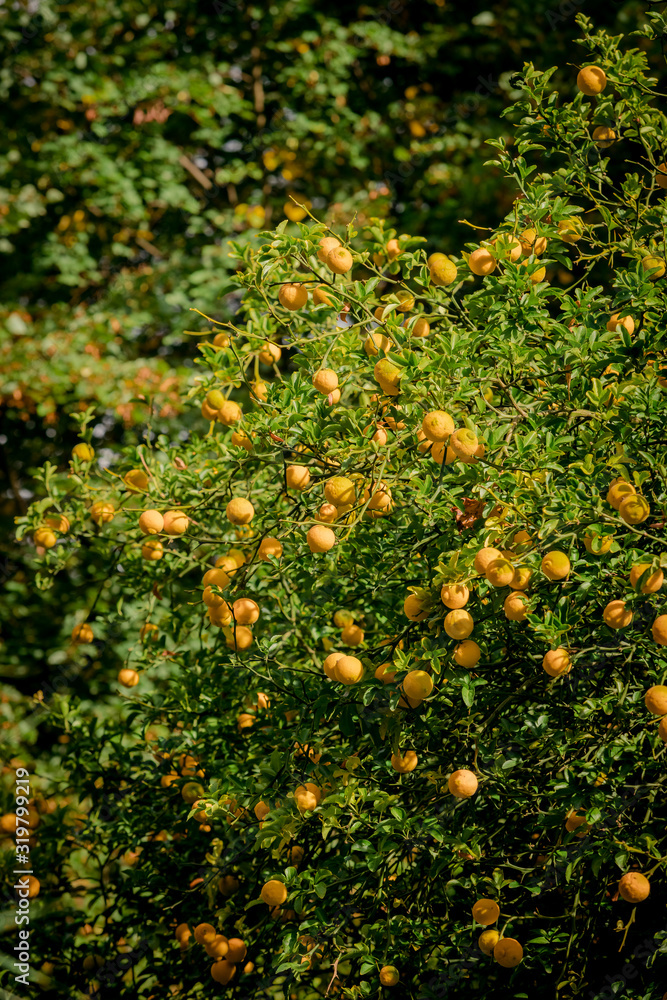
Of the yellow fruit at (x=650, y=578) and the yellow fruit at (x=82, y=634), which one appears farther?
the yellow fruit at (x=82, y=634)

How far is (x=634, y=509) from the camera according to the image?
0.96 m

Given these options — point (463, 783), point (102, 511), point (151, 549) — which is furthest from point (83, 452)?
point (463, 783)

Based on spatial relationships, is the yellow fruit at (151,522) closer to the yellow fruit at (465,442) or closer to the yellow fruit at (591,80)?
the yellow fruit at (465,442)

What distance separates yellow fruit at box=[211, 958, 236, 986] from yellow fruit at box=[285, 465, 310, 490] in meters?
0.82

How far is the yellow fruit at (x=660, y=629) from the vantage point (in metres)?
0.96

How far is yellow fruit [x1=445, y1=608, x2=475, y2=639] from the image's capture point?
3.19 ft

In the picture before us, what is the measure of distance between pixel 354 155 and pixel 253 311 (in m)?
2.69

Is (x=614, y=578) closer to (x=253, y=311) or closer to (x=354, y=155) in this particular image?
(x=253, y=311)

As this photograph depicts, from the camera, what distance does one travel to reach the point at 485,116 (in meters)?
3.89

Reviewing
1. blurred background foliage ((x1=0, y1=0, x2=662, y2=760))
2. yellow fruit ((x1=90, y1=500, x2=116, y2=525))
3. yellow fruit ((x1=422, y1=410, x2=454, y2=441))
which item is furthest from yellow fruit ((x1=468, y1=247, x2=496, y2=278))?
blurred background foliage ((x1=0, y1=0, x2=662, y2=760))

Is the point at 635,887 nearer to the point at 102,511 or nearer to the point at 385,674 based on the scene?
the point at 385,674

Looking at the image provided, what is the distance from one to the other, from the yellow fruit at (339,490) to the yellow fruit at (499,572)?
23 cm

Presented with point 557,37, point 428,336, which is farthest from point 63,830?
point 557,37

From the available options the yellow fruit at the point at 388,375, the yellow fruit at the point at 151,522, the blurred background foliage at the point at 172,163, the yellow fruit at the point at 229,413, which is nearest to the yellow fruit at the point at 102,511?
the yellow fruit at the point at 151,522
